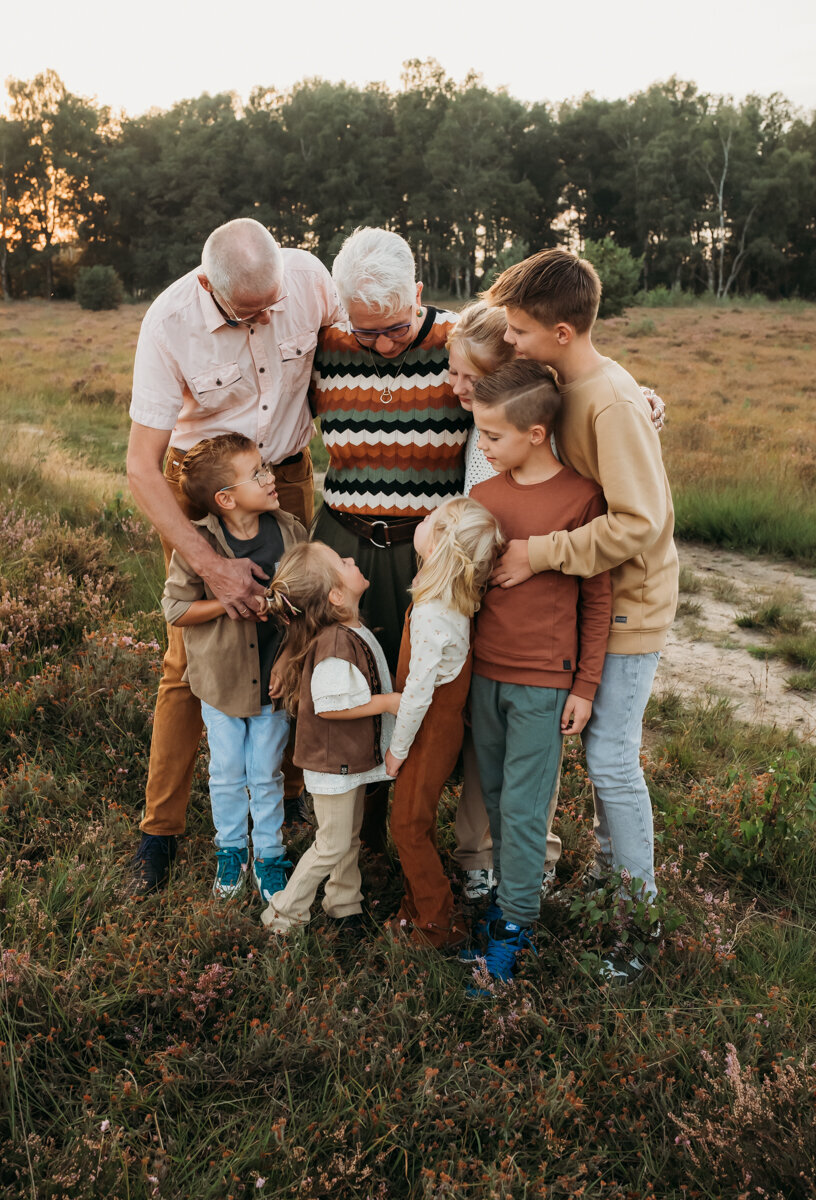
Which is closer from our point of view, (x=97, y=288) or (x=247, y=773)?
(x=247, y=773)

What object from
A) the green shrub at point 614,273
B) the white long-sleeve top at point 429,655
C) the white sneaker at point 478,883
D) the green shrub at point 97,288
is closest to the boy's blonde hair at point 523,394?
the white long-sleeve top at point 429,655

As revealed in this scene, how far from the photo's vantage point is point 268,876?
3.09 m

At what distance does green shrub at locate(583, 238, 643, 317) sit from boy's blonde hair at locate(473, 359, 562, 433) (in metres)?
28.8

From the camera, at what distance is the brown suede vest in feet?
9.16

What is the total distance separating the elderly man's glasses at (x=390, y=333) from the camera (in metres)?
2.85

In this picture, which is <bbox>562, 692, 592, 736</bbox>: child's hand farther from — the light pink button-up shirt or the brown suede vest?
the light pink button-up shirt

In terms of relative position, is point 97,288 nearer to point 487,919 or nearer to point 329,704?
point 329,704

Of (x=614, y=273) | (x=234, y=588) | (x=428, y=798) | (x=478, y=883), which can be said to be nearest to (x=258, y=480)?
(x=234, y=588)

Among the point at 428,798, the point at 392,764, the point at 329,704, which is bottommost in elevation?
the point at 428,798

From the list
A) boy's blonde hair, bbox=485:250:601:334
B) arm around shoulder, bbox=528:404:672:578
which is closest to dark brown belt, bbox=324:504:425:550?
arm around shoulder, bbox=528:404:672:578

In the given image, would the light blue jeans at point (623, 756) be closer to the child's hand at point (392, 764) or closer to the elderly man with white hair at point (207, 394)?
the child's hand at point (392, 764)

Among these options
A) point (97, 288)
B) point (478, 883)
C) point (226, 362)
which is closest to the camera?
point (226, 362)

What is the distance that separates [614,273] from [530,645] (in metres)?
30.5

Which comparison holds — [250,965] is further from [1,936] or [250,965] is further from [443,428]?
[443,428]
